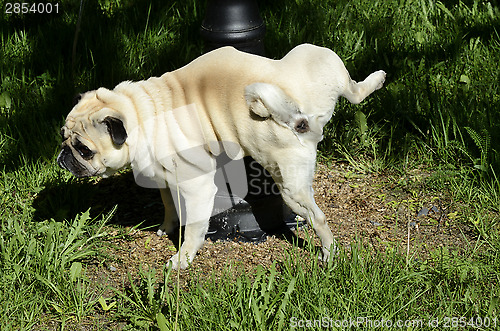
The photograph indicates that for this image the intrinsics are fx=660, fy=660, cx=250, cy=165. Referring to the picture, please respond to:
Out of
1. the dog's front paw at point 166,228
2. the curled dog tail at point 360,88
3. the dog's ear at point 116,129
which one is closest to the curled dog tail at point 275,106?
the curled dog tail at point 360,88

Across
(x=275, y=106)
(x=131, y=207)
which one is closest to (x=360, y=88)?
(x=275, y=106)

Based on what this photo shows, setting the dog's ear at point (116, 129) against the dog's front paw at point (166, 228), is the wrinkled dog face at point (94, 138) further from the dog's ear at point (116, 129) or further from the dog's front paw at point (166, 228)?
the dog's front paw at point (166, 228)

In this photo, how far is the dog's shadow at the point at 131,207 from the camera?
14.0 feet

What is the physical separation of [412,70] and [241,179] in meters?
1.89

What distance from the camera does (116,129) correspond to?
3561mm

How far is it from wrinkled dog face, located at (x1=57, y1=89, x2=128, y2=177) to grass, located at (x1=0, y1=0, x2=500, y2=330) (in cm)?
35

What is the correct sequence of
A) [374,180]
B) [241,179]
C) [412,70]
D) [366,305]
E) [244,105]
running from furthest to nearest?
1. [412,70]
2. [374,180]
3. [241,179]
4. [244,105]
5. [366,305]

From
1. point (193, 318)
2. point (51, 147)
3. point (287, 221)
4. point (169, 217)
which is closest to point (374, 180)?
point (287, 221)

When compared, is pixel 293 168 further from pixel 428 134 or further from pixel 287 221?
pixel 428 134

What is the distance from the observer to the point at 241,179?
4172mm

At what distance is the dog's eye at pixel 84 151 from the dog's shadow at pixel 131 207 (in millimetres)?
623

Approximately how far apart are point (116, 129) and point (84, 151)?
0.31m

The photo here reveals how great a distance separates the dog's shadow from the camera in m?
4.27

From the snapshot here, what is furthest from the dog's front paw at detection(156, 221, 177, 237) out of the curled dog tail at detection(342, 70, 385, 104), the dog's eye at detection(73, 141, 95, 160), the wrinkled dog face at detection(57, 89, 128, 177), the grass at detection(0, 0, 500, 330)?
the curled dog tail at detection(342, 70, 385, 104)
